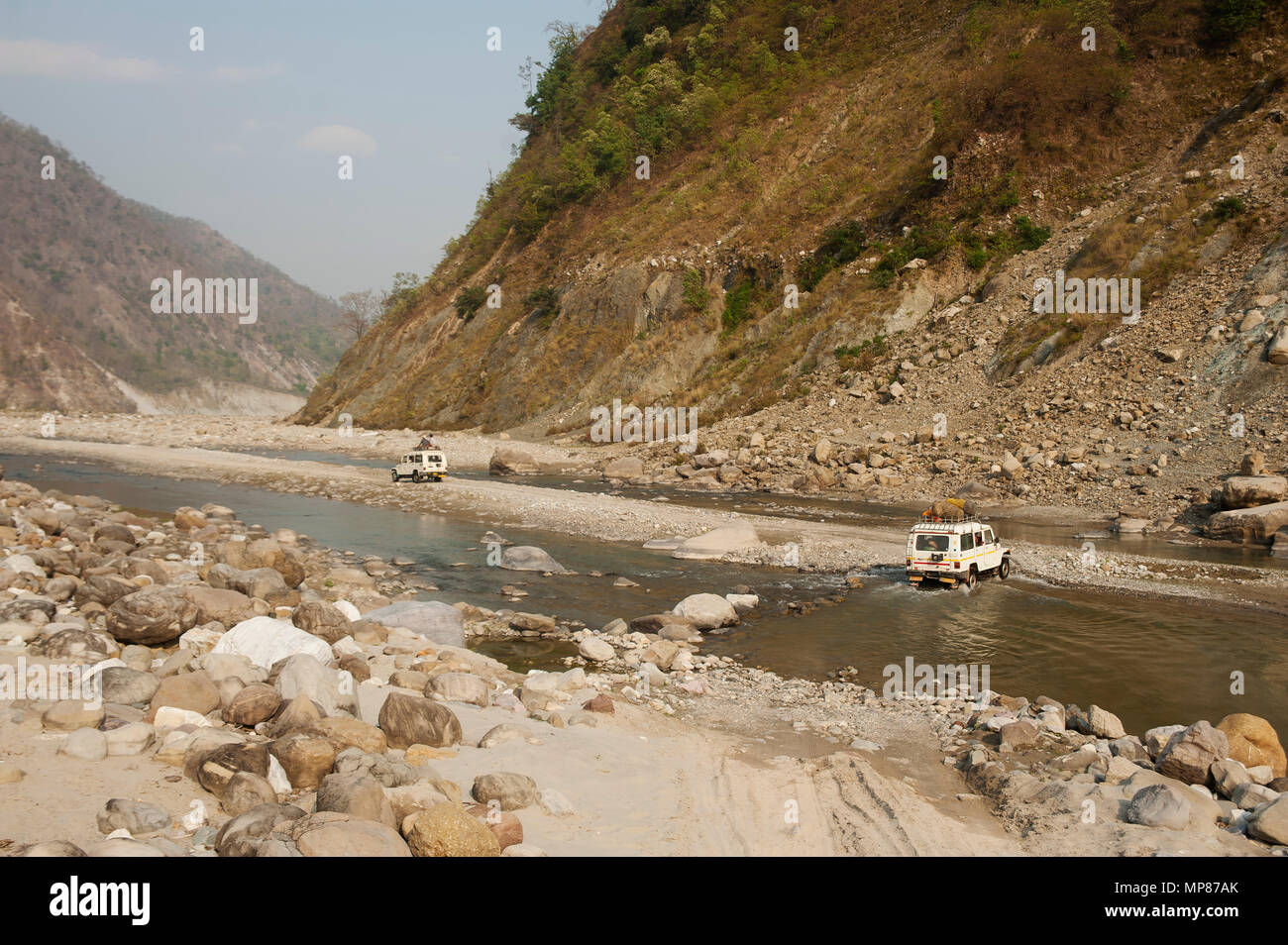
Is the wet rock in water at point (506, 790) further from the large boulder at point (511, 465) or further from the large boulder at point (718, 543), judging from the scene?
the large boulder at point (511, 465)

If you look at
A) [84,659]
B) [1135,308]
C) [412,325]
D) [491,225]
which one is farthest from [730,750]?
[491,225]

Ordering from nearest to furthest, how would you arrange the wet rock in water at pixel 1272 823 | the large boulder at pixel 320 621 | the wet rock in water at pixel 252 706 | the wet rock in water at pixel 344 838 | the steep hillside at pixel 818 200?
1. the wet rock in water at pixel 344 838
2. the wet rock in water at pixel 1272 823
3. the wet rock in water at pixel 252 706
4. the large boulder at pixel 320 621
5. the steep hillside at pixel 818 200

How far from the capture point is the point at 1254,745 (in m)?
9.27

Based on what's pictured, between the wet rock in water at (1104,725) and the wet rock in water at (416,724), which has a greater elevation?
the wet rock in water at (416,724)

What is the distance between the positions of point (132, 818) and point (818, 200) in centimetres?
5207

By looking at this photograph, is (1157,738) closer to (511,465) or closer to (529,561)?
(529,561)

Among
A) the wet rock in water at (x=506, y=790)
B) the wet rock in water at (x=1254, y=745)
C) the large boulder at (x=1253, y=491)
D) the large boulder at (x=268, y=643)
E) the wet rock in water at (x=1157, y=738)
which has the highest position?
the large boulder at (x=1253, y=491)

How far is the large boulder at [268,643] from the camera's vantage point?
10062 mm

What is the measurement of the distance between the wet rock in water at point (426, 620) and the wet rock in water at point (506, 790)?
669 centimetres

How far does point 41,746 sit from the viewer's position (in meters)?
6.95

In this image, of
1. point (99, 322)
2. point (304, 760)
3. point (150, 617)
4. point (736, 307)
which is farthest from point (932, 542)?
point (99, 322)

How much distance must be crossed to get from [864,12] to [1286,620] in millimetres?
61592

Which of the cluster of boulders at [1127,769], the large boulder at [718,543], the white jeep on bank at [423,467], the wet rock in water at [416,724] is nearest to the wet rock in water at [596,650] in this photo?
the wet rock in water at [416,724]

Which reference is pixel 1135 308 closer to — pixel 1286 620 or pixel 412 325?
pixel 1286 620
